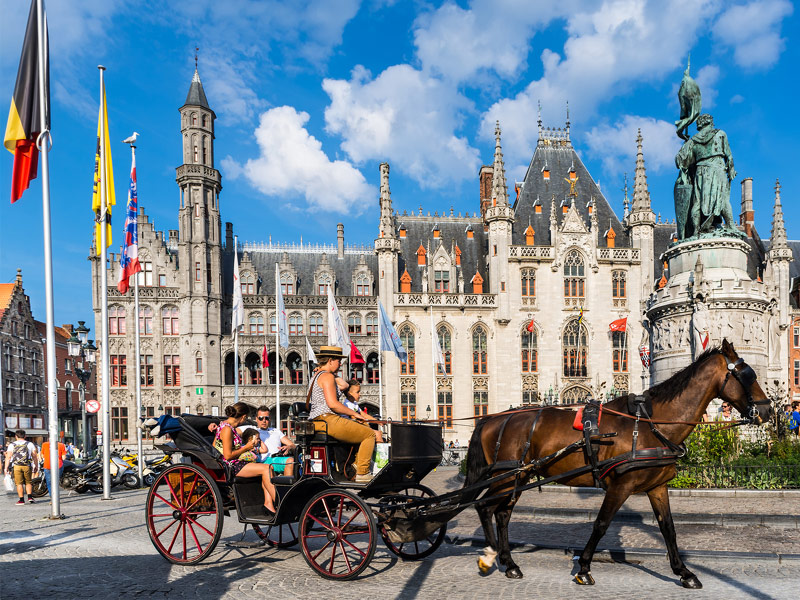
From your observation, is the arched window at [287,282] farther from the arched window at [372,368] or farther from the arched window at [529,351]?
the arched window at [529,351]

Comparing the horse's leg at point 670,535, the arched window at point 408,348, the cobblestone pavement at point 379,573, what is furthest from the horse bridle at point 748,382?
the arched window at point 408,348

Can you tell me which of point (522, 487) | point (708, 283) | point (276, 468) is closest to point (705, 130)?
point (708, 283)

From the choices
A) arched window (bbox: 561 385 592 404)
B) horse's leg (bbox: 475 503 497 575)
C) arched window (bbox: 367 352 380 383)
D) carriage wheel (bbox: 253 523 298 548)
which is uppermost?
horse's leg (bbox: 475 503 497 575)

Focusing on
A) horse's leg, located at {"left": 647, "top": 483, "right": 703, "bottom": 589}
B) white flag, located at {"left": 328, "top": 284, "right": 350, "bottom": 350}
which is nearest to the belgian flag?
horse's leg, located at {"left": 647, "top": 483, "right": 703, "bottom": 589}

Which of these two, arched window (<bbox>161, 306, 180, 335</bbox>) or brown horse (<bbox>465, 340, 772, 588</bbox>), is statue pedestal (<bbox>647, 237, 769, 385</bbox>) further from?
arched window (<bbox>161, 306, 180, 335</bbox>)

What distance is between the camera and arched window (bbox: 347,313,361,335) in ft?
147

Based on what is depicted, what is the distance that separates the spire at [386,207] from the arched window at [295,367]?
9.77 m

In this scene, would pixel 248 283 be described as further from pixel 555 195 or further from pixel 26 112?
pixel 26 112

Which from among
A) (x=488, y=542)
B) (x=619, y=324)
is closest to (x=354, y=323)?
(x=619, y=324)

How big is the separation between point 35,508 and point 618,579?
1313 centimetres

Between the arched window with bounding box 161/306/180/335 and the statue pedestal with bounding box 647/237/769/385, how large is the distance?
32.8 metres

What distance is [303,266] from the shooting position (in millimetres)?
47469

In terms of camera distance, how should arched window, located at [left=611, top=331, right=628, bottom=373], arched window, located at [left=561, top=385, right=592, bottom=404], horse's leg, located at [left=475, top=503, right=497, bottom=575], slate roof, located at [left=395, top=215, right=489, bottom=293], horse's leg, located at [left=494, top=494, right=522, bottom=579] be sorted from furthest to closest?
slate roof, located at [left=395, top=215, right=489, bottom=293] → arched window, located at [left=611, top=331, right=628, bottom=373] → arched window, located at [left=561, top=385, right=592, bottom=404] → horse's leg, located at [left=494, top=494, right=522, bottom=579] → horse's leg, located at [left=475, top=503, right=497, bottom=575]

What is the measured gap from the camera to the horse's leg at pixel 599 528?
6.89 metres
